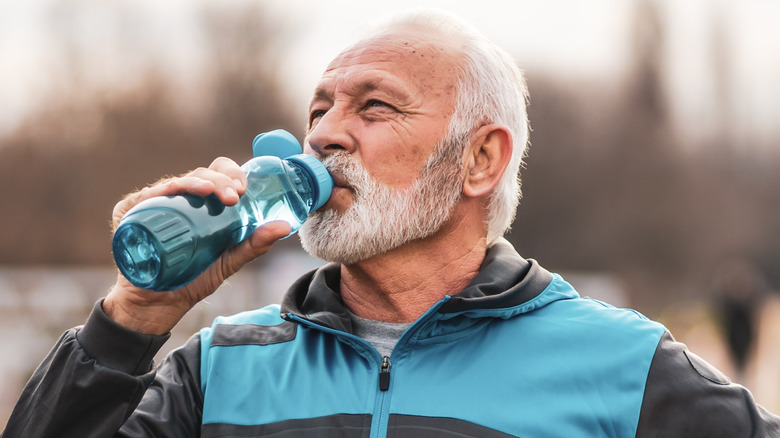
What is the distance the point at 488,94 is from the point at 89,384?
57.0 inches

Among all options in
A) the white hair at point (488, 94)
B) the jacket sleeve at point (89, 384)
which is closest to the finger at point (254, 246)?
the jacket sleeve at point (89, 384)

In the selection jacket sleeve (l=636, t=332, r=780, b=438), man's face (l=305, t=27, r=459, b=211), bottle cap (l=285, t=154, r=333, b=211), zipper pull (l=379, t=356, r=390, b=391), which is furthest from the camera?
man's face (l=305, t=27, r=459, b=211)

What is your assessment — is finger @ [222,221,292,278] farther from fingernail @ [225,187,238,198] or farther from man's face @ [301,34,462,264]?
man's face @ [301,34,462,264]

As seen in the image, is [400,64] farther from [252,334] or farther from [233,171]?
[252,334]

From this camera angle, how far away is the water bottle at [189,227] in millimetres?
1723

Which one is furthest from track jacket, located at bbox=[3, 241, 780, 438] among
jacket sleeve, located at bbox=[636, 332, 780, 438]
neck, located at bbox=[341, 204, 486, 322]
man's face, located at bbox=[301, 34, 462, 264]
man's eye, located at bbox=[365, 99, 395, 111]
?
man's eye, located at bbox=[365, 99, 395, 111]

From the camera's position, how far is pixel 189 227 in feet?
5.80

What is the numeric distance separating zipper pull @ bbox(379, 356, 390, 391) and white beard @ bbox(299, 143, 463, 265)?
1.18ft

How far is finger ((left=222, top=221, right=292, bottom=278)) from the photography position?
196cm

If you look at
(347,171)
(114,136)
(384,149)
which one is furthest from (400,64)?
(114,136)

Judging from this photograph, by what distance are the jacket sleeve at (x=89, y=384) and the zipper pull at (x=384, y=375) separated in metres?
0.57

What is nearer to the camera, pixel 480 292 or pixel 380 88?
pixel 480 292

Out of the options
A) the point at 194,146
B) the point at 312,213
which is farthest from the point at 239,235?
the point at 194,146

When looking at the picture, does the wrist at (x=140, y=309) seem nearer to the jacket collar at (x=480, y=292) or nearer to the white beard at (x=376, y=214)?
the jacket collar at (x=480, y=292)
